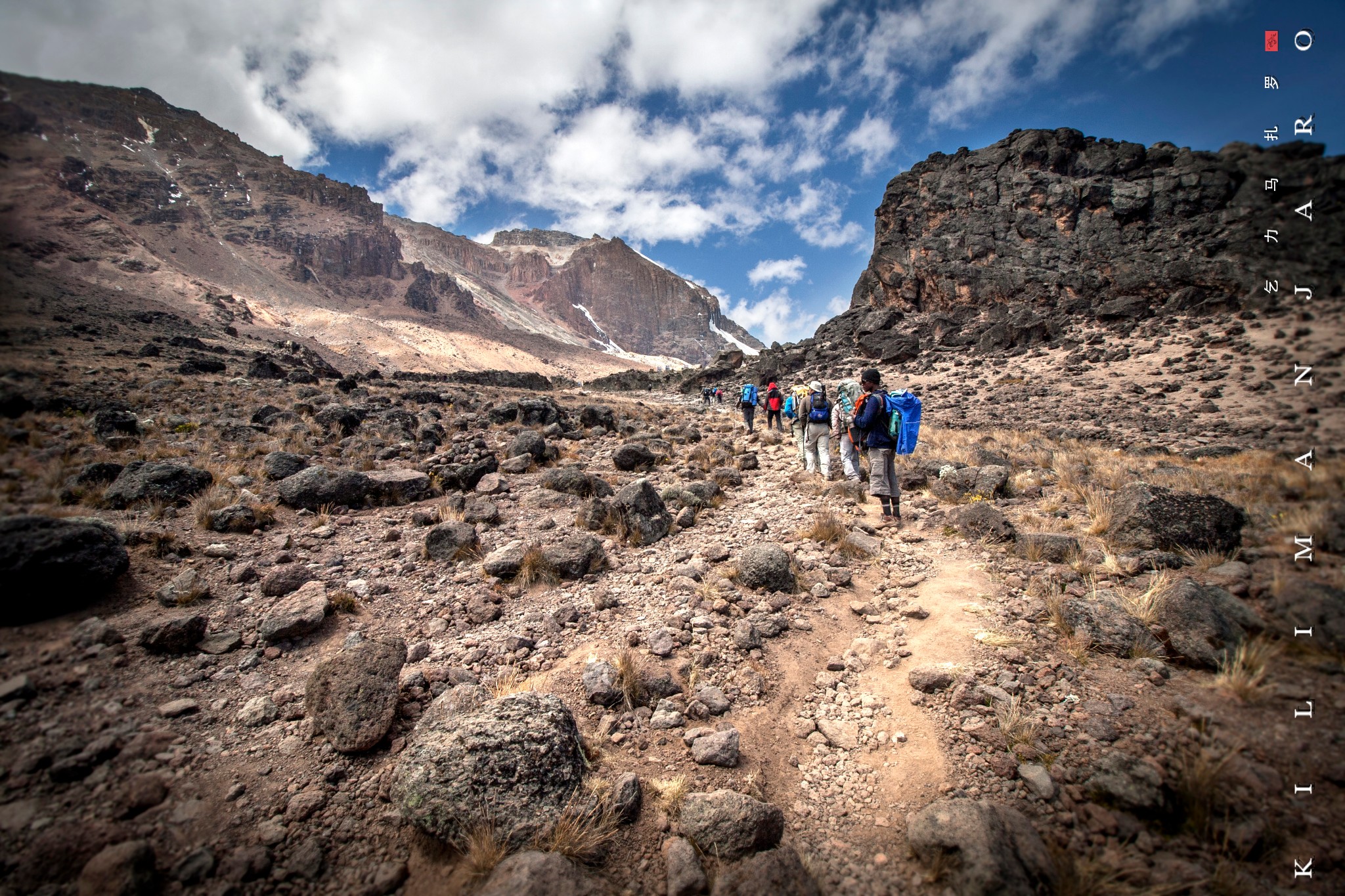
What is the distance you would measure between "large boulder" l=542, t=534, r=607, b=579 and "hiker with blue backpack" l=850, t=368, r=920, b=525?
374 centimetres

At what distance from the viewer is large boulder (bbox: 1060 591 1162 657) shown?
272 centimetres

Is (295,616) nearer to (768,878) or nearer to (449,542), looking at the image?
(449,542)

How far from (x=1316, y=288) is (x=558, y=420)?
13.3 meters

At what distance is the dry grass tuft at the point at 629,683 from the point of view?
304cm

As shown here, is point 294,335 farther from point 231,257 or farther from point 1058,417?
point 1058,417

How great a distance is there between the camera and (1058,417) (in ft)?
51.3

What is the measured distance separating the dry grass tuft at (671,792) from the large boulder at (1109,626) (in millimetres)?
2625

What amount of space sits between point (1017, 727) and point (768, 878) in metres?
1.56

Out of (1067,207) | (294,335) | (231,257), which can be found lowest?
(294,335)

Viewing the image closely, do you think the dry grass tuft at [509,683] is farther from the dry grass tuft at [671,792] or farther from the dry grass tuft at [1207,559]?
the dry grass tuft at [1207,559]

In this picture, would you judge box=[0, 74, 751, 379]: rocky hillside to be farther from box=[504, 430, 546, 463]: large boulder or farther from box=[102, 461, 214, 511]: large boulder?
box=[504, 430, 546, 463]: large boulder

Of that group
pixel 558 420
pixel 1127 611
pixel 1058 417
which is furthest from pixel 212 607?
pixel 1058 417

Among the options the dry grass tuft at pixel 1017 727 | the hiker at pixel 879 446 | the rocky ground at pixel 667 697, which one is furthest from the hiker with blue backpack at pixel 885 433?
the dry grass tuft at pixel 1017 727

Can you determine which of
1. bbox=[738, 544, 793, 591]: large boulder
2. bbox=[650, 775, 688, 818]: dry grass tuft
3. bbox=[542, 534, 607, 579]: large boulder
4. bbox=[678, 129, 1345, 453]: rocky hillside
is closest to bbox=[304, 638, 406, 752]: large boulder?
bbox=[650, 775, 688, 818]: dry grass tuft
